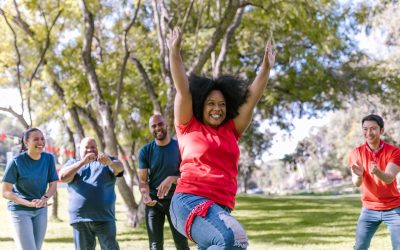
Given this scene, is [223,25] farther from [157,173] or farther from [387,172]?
[387,172]

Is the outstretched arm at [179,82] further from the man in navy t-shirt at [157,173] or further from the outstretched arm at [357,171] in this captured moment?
the man in navy t-shirt at [157,173]

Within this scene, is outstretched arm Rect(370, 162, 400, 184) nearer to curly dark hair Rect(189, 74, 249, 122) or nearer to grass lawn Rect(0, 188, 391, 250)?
curly dark hair Rect(189, 74, 249, 122)

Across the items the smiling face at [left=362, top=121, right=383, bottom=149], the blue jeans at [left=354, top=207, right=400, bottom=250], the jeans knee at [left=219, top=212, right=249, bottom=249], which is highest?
the smiling face at [left=362, top=121, right=383, bottom=149]

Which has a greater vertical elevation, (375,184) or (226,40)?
(226,40)

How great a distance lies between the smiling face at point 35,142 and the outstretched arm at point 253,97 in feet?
9.77

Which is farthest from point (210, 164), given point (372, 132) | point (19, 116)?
point (19, 116)

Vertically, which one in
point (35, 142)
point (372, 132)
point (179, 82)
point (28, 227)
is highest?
point (179, 82)

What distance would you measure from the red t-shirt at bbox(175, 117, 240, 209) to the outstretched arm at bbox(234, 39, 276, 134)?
18cm

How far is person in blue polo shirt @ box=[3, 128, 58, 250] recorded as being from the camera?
5836 millimetres

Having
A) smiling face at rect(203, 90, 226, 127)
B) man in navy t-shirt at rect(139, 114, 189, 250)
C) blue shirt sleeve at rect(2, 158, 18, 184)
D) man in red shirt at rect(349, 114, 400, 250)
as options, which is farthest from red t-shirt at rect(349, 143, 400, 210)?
blue shirt sleeve at rect(2, 158, 18, 184)

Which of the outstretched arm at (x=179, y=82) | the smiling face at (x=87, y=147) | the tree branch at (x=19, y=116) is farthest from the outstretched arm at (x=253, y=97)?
the tree branch at (x=19, y=116)

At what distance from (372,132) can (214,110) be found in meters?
2.59

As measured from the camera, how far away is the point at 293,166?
3353 centimetres

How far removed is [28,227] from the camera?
588 cm
